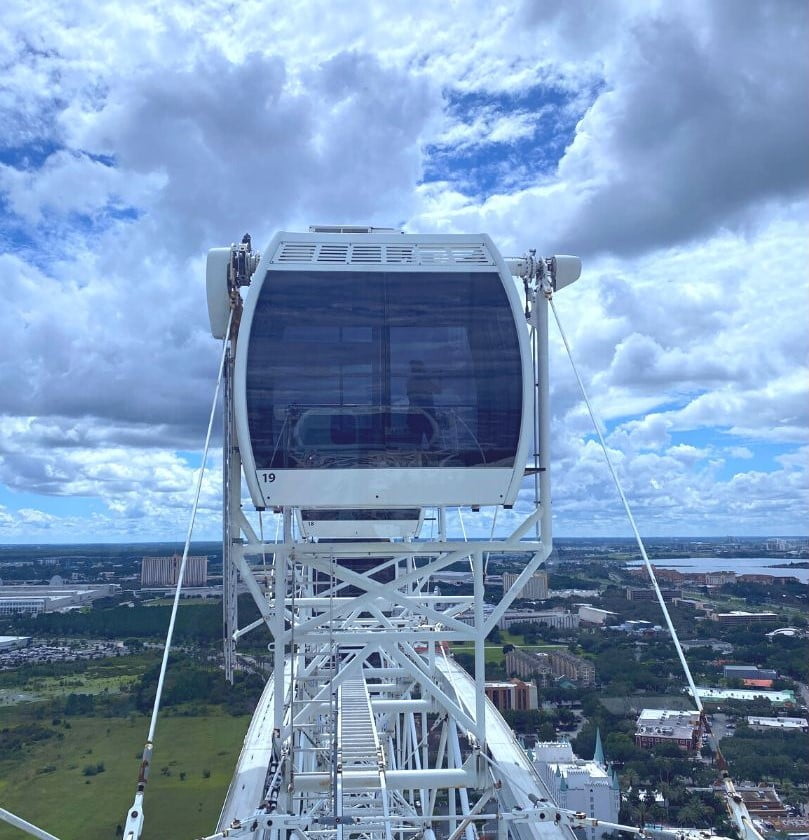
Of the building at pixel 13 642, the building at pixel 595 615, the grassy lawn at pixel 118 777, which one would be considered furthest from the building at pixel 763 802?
the building at pixel 13 642

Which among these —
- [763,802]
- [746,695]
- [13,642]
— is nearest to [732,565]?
[746,695]

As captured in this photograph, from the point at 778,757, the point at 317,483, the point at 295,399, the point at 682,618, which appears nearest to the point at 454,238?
the point at 295,399

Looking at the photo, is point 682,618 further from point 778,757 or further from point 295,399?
point 295,399

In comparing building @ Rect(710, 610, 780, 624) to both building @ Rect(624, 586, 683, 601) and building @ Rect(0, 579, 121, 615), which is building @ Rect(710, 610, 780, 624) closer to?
building @ Rect(624, 586, 683, 601)

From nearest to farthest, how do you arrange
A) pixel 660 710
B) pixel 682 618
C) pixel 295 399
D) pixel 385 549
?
pixel 295 399 < pixel 385 549 < pixel 660 710 < pixel 682 618

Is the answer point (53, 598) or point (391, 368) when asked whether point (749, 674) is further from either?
point (53, 598)

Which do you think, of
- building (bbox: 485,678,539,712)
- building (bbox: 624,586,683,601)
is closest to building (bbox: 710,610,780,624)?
building (bbox: 624,586,683,601)

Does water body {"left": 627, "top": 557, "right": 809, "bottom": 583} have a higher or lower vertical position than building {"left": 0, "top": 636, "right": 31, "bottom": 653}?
higher
